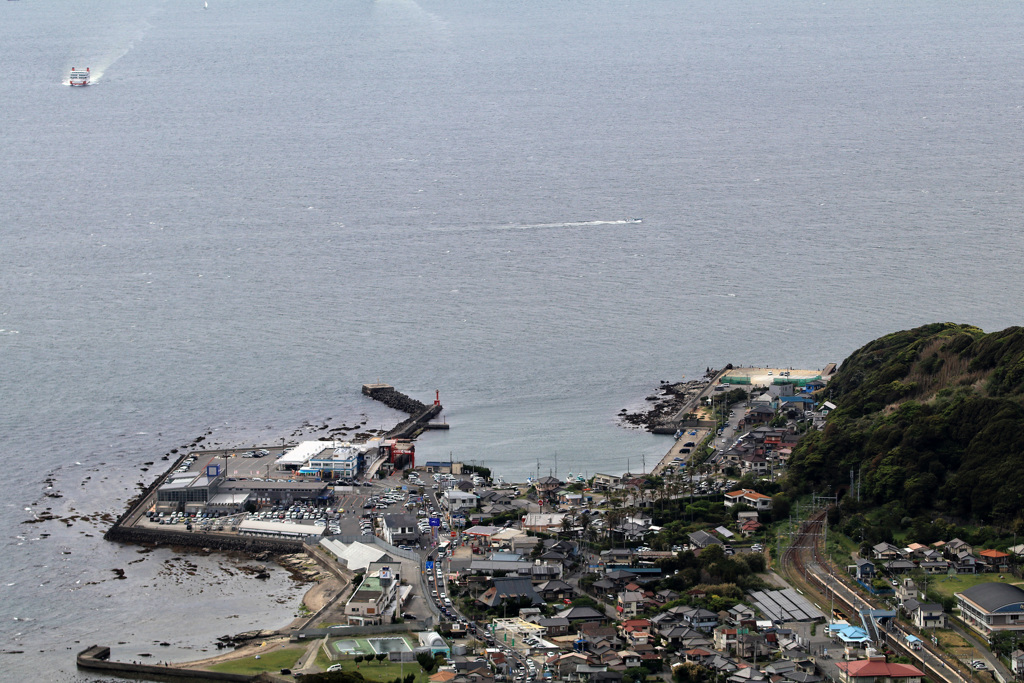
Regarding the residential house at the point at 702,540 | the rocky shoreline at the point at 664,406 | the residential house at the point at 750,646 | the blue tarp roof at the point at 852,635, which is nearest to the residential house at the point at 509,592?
the residential house at the point at 702,540

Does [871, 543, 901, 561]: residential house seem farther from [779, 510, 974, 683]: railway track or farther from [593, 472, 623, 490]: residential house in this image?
[593, 472, 623, 490]: residential house

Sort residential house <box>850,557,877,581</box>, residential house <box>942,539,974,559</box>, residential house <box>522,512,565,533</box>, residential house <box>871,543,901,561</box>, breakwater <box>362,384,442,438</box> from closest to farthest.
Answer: residential house <box>850,557,877,581</box>, residential house <box>942,539,974,559</box>, residential house <box>871,543,901,561</box>, residential house <box>522,512,565,533</box>, breakwater <box>362,384,442,438</box>

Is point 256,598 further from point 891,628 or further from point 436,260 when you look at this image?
point 436,260

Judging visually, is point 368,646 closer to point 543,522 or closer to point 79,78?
point 543,522

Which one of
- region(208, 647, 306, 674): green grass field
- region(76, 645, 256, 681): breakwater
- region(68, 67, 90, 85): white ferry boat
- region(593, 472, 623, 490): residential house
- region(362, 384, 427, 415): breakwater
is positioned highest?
region(68, 67, 90, 85): white ferry boat

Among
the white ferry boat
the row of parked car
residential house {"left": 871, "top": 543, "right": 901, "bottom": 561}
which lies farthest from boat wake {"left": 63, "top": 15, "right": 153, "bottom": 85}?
residential house {"left": 871, "top": 543, "right": 901, "bottom": 561}

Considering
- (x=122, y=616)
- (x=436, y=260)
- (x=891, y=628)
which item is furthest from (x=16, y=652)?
(x=436, y=260)
